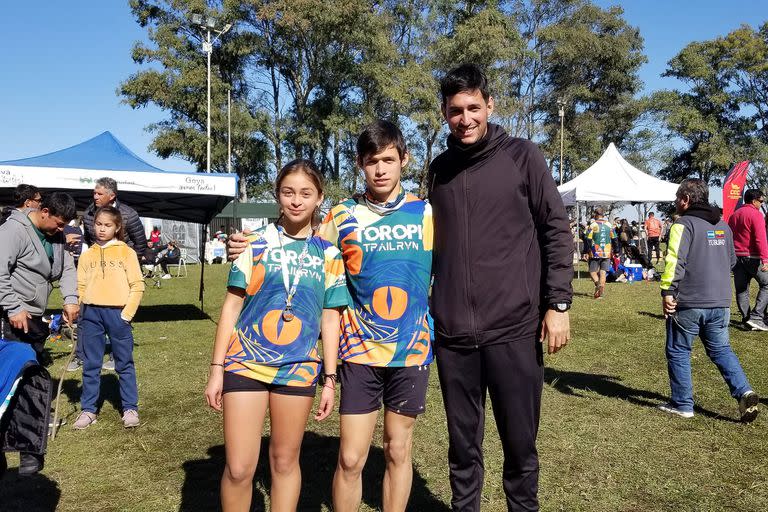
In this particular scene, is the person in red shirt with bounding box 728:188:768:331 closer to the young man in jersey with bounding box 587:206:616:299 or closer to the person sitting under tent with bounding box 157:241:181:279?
the young man in jersey with bounding box 587:206:616:299

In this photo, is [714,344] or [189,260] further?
[189,260]

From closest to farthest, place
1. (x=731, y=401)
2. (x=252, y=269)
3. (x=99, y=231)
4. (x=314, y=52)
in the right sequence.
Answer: (x=252, y=269), (x=99, y=231), (x=731, y=401), (x=314, y=52)

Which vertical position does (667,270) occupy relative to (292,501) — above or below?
above

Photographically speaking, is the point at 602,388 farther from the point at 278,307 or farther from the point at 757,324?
the point at 757,324

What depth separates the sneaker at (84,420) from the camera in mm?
5129

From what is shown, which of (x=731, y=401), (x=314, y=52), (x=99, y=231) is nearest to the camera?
(x=99, y=231)

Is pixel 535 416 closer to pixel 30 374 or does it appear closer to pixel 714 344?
pixel 30 374

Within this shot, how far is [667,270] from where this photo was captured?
5.20 meters

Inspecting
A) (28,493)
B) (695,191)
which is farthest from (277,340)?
(695,191)

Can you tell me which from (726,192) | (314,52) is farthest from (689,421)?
(314,52)

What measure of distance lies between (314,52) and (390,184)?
A: 106 ft

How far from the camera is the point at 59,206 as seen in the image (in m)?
5.02

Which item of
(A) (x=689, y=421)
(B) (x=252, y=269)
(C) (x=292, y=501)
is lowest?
(A) (x=689, y=421)

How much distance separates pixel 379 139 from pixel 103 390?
16.9 feet
